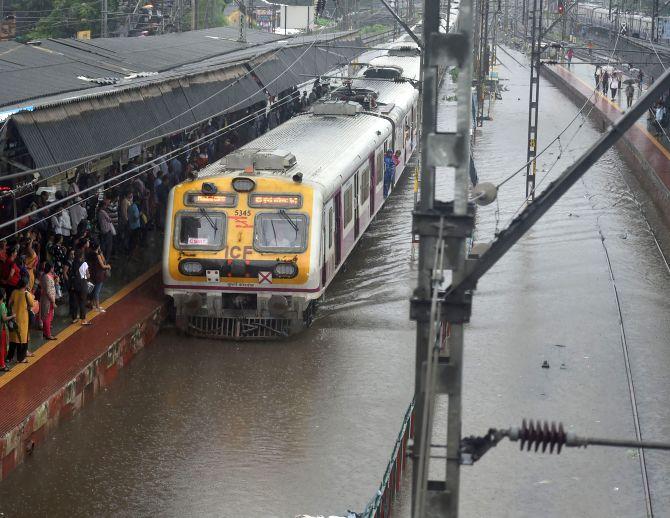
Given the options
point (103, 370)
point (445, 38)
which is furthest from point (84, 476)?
point (445, 38)

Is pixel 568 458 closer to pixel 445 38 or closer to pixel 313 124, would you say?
pixel 445 38

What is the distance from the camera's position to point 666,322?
18062 millimetres

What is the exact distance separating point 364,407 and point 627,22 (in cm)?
4560

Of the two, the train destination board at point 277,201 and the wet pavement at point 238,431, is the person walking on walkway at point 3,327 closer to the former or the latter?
the wet pavement at point 238,431

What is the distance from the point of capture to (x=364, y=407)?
14023 millimetres

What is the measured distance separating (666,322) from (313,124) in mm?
7234

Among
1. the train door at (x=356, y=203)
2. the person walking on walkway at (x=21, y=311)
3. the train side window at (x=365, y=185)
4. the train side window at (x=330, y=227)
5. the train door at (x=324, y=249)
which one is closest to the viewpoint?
the person walking on walkway at (x=21, y=311)

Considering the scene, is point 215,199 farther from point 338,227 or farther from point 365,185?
point 365,185

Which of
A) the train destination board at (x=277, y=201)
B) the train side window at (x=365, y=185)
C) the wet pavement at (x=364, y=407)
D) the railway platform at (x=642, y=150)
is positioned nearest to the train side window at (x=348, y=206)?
the wet pavement at (x=364, y=407)

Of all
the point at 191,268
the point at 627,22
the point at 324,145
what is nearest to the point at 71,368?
the point at 191,268

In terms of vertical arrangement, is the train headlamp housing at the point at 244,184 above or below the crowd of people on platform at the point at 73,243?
above

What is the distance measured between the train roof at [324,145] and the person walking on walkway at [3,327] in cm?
411

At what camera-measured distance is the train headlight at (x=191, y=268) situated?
15992 mm

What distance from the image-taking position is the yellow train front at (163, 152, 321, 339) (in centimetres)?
1592
